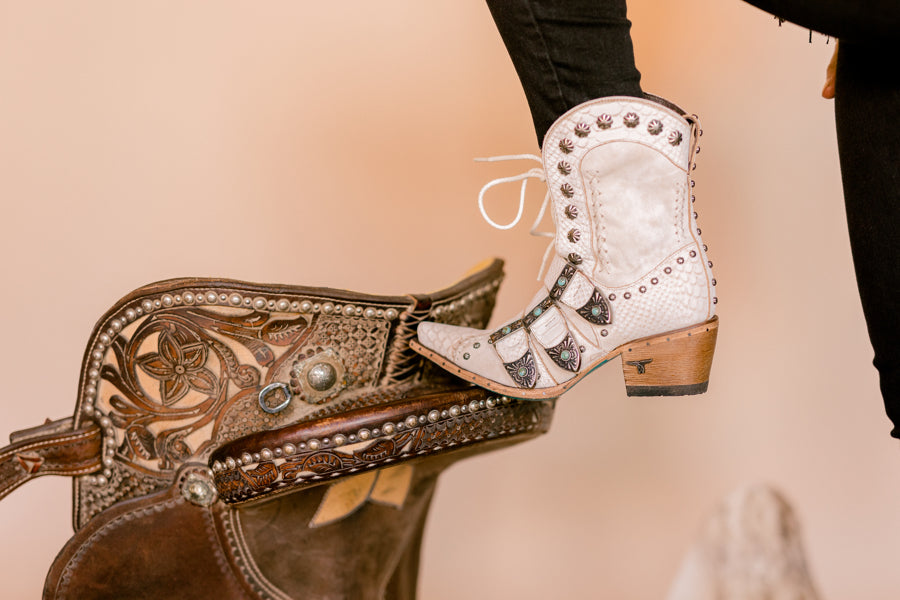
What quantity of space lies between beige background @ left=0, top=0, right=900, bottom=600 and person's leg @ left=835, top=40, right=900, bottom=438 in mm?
957

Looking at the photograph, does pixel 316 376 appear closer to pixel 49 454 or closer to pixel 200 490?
pixel 200 490

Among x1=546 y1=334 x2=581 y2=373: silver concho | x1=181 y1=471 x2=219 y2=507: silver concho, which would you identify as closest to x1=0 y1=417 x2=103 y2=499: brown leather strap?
x1=181 y1=471 x2=219 y2=507: silver concho

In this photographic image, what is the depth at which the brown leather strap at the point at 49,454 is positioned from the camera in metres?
1.15

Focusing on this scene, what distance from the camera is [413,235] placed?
2199mm

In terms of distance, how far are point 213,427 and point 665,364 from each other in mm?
630

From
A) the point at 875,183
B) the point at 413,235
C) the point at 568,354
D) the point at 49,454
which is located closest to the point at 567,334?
the point at 568,354

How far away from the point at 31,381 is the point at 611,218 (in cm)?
177

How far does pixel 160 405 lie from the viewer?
115 centimetres

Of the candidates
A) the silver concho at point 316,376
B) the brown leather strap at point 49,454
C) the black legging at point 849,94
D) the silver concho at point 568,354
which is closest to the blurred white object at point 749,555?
the black legging at point 849,94

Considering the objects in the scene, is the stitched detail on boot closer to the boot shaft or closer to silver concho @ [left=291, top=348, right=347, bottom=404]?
the boot shaft

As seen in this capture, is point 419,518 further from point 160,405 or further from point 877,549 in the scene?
point 877,549

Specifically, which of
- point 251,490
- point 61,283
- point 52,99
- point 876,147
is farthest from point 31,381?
point 876,147

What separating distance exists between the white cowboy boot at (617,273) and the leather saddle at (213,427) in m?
0.09

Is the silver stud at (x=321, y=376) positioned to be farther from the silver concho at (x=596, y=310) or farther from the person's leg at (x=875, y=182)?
the person's leg at (x=875, y=182)
